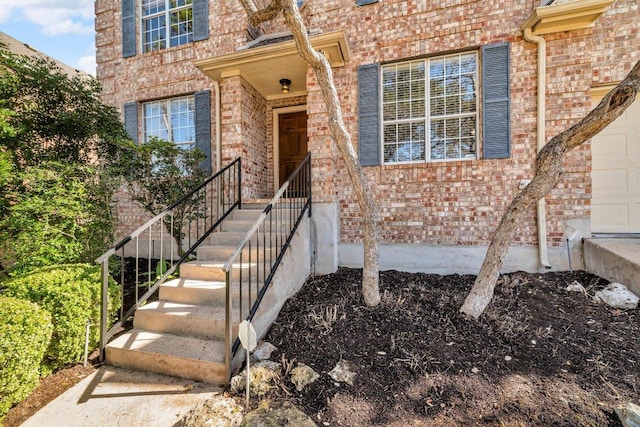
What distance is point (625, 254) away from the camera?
320 cm

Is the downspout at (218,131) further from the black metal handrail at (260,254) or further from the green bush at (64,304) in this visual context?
the green bush at (64,304)

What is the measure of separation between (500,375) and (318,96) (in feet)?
13.0

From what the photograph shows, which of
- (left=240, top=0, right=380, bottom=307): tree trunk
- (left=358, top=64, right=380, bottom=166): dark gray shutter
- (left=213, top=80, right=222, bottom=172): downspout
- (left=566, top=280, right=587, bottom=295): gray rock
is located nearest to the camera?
(left=240, top=0, right=380, bottom=307): tree trunk

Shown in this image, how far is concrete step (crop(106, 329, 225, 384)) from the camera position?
229 cm

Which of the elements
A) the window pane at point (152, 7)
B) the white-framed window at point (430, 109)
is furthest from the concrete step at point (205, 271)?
the window pane at point (152, 7)

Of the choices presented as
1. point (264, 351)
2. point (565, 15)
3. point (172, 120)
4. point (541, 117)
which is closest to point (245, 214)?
point (264, 351)

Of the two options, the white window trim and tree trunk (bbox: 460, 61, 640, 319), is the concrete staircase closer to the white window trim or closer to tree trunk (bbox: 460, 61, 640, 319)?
tree trunk (bbox: 460, 61, 640, 319)

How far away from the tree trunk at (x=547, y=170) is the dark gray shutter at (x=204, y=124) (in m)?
4.75

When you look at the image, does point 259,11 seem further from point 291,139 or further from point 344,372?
point 344,372

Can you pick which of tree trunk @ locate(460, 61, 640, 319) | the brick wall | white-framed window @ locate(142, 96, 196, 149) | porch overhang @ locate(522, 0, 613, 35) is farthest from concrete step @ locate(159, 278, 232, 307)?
porch overhang @ locate(522, 0, 613, 35)

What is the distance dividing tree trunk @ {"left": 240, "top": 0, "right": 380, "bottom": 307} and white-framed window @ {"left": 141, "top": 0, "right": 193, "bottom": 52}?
13.1ft

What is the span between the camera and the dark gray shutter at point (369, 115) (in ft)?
14.3

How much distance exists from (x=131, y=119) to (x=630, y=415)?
7800 millimetres

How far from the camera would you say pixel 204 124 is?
17.5 feet
